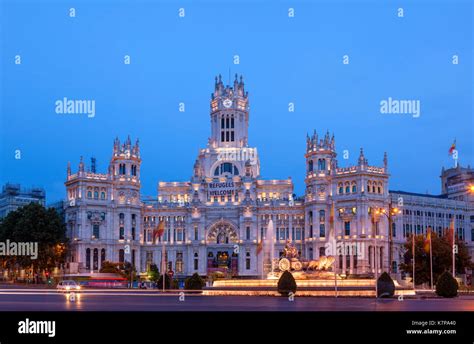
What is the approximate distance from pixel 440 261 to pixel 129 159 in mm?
75057

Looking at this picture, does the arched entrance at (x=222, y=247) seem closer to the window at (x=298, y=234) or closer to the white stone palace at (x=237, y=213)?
the white stone palace at (x=237, y=213)

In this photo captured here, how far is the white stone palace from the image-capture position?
148000 millimetres

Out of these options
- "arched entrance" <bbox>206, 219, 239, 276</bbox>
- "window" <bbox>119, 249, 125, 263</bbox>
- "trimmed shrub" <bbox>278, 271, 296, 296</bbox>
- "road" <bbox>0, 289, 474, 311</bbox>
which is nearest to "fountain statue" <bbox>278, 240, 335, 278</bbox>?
"trimmed shrub" <bbox>278, 271, 296, 296</bbox>

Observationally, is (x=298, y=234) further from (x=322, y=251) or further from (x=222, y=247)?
(x=222, y=247)

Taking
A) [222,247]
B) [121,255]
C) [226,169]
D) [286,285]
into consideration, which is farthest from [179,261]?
[286,285]

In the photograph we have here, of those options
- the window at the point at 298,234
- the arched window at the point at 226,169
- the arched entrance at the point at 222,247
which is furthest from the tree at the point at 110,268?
the window at the point at 298,234

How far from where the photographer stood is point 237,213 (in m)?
162

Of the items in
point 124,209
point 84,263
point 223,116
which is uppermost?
point 223,116

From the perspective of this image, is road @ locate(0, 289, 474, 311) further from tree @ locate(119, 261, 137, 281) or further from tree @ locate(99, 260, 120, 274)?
tree @ locate(99, 260, 120, 274)

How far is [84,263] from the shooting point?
151 meters

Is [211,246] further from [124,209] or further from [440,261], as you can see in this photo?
[440,261]
